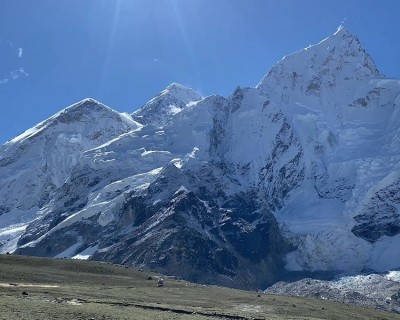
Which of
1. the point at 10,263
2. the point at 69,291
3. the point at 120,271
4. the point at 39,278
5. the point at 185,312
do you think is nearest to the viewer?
the point at 185,312

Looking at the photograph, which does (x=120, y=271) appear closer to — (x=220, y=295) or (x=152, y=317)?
(x=220, y=295)

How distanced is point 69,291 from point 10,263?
34239 millimetres

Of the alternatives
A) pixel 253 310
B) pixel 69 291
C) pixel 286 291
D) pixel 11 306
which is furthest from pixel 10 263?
pixel 286 291

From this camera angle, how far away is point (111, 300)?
7388 cm

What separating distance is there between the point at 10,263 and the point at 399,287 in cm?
11283

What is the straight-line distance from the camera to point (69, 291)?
80688 mm

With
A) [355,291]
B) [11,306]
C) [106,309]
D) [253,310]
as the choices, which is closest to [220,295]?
[253,310]

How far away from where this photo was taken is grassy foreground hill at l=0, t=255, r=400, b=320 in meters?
58.7

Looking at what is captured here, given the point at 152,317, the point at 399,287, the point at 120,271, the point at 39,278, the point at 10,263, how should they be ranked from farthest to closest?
the point at 399,287 → the point at 120,271 → the point at 10,263 → the point at 39,278 → the point at 152,317

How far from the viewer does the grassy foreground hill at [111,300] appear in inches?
2311

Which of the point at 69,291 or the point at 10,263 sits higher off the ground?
the point at 10,263

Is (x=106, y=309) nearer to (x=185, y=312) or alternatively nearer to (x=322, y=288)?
(x=185, y=312)

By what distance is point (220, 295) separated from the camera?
102 meters

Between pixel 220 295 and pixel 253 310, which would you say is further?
pixel 220 295
